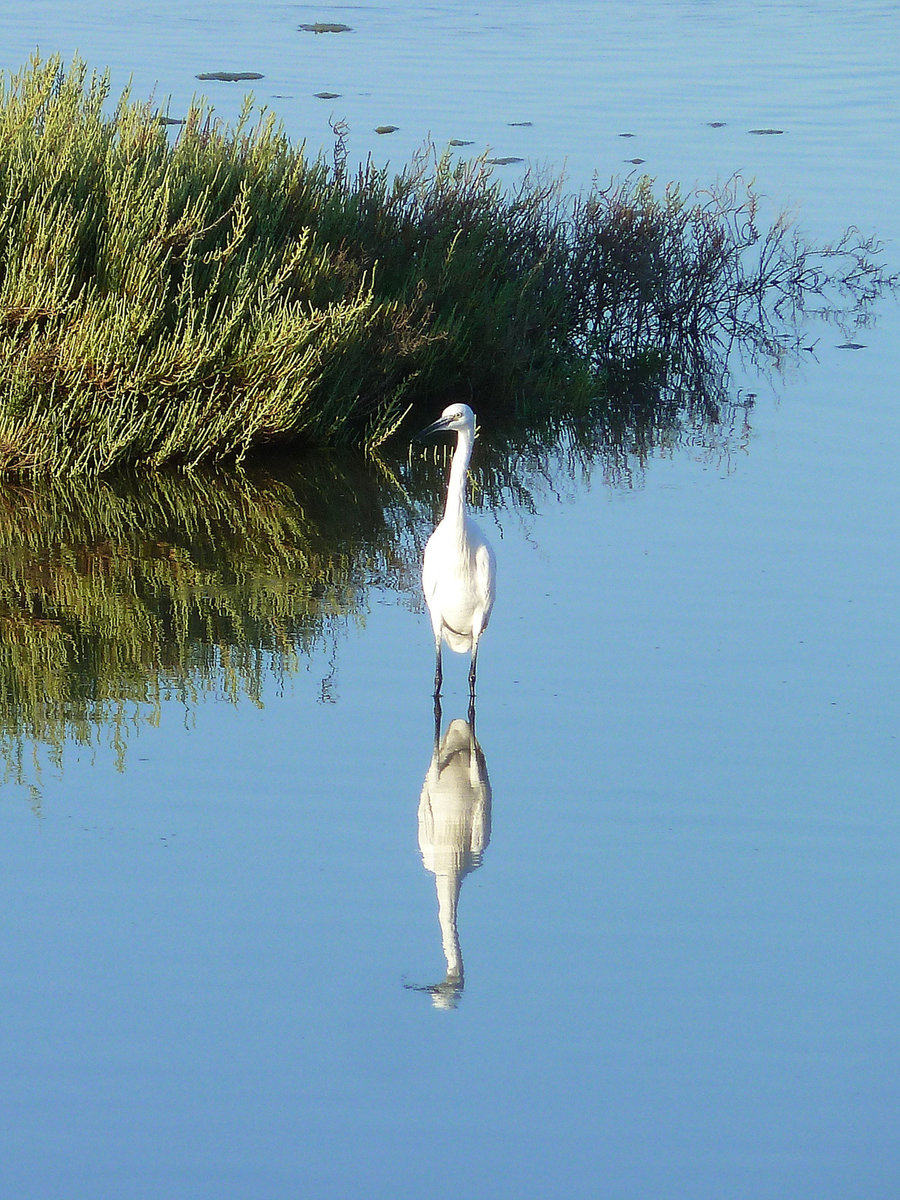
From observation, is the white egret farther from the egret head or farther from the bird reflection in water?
the bird reflection in water

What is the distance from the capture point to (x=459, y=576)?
7.14 meters

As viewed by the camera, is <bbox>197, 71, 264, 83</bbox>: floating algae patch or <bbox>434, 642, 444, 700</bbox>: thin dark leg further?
<bbox>197, 71, 264, 83</bbox>: floating algae patch

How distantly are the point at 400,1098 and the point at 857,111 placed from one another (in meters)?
21.8

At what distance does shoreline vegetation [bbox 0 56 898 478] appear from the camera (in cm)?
997

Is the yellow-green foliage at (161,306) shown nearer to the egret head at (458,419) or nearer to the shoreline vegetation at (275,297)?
the shoreline vegetation at (275,297)

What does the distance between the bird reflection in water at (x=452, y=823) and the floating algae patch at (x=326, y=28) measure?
28.6 m

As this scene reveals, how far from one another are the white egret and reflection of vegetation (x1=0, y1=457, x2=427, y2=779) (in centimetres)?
84

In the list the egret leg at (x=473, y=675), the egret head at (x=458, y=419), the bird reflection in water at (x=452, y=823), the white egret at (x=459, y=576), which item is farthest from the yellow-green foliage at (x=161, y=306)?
the bird reflection in water at (x=452, y=823)

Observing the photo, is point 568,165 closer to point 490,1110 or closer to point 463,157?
→ point 463,157

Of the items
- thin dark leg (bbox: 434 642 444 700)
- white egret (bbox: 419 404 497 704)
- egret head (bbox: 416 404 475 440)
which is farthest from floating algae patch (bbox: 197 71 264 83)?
thin dark leg (bbox: 434 642 444 700)

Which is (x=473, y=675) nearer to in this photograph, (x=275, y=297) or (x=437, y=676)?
(x=437, y=676)

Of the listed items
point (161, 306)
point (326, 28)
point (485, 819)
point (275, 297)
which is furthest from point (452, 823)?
point (326, 28)

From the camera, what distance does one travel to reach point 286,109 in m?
21.8

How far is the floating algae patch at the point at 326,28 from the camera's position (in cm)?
3317
